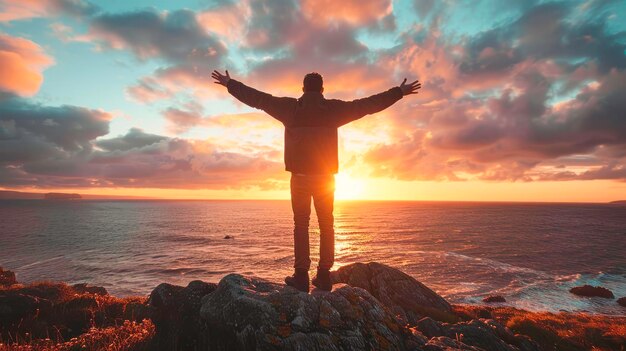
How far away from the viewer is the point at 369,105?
5672 mm

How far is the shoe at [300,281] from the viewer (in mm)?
5480

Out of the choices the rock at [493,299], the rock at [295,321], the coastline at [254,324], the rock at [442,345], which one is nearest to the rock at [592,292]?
Answer: the rock at [493,299]

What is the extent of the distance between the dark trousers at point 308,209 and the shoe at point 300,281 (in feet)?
0.35

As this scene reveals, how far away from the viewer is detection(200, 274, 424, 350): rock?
402 centimetres

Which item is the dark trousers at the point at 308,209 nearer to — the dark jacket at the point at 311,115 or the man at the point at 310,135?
the man at the point at 310,135

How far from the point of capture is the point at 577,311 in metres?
30.8

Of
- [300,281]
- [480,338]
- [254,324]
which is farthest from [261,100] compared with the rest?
[480,338]

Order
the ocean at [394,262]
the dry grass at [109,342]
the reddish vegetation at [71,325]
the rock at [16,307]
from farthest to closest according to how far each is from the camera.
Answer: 1. the ocean at [394,262]
2. the rock at [16,307]
3. the reddish vegetation at [71,325]
4. the dry grass at [109,342]

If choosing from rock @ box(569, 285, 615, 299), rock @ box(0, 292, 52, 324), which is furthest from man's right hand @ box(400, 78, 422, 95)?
rock @ box(569, 285, 615, 299)

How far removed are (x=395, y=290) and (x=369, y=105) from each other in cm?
1335

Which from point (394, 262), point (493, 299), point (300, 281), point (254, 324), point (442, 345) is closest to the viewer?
point (254, 324)

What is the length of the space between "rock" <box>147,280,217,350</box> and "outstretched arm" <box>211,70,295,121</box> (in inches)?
142

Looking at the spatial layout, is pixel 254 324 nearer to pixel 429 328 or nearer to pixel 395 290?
pixel 429 328

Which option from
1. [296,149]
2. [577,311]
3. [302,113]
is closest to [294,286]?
[296,149]
